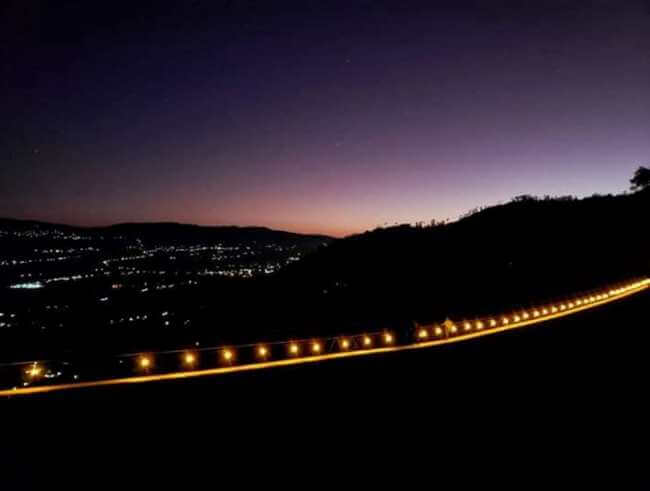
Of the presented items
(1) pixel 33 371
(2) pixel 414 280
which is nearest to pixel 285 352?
(1) pixel 33 371

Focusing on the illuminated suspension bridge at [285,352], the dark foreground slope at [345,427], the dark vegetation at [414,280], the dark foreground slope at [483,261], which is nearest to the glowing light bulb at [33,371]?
the illuminated suspension bridge at [285,352]

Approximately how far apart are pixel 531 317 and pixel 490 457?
13282 mm

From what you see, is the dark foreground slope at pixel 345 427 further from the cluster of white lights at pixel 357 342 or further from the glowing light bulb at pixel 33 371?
the cluster of white lights at pixel 357 342

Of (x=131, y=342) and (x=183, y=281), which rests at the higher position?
(x=183, y=281)

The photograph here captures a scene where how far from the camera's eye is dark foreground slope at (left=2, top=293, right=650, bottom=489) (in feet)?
26.3

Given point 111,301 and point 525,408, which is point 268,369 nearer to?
point 525,408

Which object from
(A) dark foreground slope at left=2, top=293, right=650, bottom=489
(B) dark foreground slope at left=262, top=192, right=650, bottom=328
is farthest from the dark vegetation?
(A) dark foreground slope at left=2, top=293, right=650, bottom=489

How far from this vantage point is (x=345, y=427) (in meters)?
9.88

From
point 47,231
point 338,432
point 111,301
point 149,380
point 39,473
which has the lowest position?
point 338,432

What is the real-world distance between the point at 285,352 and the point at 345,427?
14.9 ft

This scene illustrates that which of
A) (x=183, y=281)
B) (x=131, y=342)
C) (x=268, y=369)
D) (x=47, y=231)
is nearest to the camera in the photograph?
(x=268, y=369)

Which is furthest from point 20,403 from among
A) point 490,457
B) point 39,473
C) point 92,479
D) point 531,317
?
point 531,317

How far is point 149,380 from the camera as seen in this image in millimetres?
10156

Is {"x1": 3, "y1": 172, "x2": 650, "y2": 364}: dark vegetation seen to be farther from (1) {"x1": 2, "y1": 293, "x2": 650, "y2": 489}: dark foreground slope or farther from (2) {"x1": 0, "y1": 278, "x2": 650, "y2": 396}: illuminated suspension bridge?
(1) {"x1": 2, "y1": 293, "x2": 650, "y2": 489}: dark foreground slope
